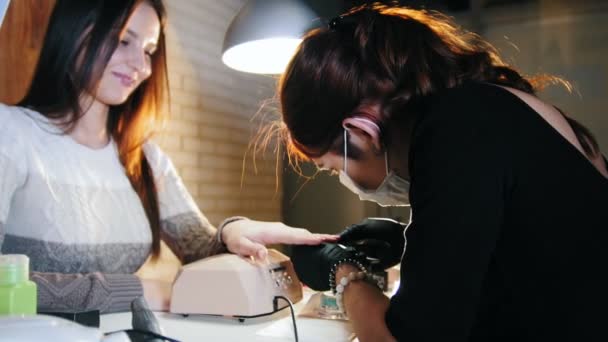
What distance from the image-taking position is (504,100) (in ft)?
2.24

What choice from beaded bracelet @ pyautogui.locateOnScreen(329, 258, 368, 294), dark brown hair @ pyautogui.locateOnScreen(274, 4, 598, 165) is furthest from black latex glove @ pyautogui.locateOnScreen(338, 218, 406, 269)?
dark brown hair @ pyautogui.locateOnScreen(274, 4, 598, 165)

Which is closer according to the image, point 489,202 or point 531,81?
point 489,202

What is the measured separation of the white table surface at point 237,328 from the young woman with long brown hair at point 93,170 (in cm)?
8

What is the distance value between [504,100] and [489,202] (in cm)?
16

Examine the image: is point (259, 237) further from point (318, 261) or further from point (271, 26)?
point (271, 26)

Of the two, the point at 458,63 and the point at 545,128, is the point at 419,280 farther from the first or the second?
the point at 458,63

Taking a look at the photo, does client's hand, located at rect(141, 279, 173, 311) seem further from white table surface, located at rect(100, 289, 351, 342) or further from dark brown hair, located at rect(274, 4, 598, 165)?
dark brown hair, located at rect(274, 4, 598, 165)

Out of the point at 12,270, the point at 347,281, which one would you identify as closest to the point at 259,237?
the point at 347,281

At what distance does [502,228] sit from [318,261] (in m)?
0.47

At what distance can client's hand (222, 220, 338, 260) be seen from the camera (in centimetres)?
121

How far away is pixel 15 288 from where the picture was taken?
649mm

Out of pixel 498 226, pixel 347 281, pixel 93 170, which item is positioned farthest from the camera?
pixel 93 170

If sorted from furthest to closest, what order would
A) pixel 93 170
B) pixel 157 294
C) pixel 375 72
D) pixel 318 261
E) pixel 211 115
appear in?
pixel 211 115 < pixel 93 170 < pixel 157 294 < pixel 318 261 < pixel 375 72

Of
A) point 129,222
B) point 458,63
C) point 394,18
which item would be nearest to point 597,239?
point 458,63
